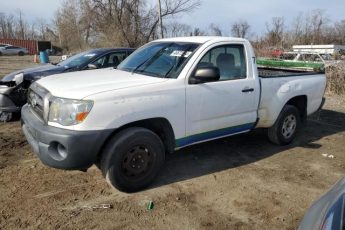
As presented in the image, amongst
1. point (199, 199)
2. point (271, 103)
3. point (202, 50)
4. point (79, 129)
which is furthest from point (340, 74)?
point (79, 129)

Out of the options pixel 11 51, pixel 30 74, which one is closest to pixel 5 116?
pixel 30 74

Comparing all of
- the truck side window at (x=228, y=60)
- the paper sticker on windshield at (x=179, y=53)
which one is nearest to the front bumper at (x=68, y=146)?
the paper sticker on windshield at (x=179, y=53)

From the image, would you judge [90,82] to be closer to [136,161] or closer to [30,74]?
[136,161]

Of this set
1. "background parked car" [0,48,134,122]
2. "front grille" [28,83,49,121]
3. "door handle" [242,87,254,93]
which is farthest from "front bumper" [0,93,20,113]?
"door handle" [242,87,254,93]

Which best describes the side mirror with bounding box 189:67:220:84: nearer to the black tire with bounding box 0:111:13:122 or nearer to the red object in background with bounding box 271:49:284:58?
the black tire with bounding box 0:111:13:122

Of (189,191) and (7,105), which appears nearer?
(189,191)

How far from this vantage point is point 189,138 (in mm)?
4711

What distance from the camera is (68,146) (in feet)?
12.4

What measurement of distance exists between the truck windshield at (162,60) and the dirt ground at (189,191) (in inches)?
54.7

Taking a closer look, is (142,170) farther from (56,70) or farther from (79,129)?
(56,70)

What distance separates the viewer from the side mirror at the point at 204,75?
14.7 feet

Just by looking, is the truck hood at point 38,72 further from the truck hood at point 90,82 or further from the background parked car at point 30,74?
the truck hood at point 90,82

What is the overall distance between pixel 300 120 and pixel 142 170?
11.5ft

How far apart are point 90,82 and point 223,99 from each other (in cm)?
177
